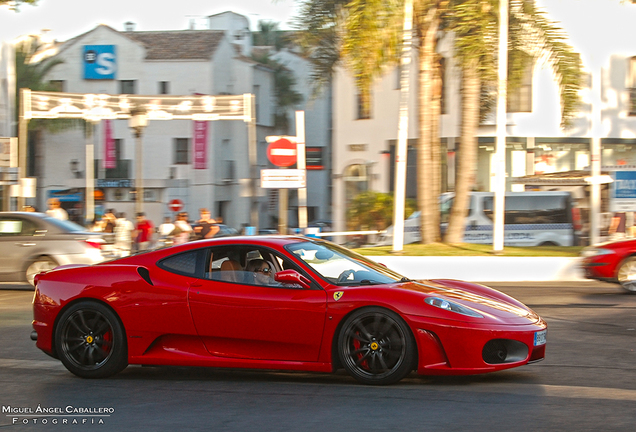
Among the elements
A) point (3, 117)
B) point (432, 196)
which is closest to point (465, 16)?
point (432, 196)

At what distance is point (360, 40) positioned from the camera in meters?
18.6

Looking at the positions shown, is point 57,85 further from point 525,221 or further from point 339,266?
point 339,266

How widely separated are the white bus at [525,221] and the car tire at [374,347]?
744 inches

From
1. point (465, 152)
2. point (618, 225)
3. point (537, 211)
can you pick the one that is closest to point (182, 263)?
point (465, 152)

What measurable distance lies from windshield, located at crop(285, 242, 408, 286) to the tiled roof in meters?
42.4

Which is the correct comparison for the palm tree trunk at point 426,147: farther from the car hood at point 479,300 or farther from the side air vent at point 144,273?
the side air vent at point 144,273

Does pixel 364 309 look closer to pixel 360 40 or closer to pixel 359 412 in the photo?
pixel 359 412

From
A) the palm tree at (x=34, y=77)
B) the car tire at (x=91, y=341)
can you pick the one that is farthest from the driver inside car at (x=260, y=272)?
the palm tree at (x=34, y=77)

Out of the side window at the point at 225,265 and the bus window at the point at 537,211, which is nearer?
the side window at the point at 225,265

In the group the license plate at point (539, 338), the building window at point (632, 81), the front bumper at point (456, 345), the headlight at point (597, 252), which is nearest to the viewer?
the front bumper at point (456, 345)

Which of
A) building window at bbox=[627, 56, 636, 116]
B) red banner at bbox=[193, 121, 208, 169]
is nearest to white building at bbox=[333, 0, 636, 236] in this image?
building window at bbox=[627, 56, 636, 116]

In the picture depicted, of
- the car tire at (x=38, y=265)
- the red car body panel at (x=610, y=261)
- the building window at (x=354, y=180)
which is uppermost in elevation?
the building window at (x=354, y=180)

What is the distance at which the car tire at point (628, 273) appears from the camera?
1413cm

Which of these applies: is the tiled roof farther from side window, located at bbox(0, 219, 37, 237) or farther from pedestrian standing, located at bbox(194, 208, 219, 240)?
side window, located at bbox(0, 219, 37, 237)
